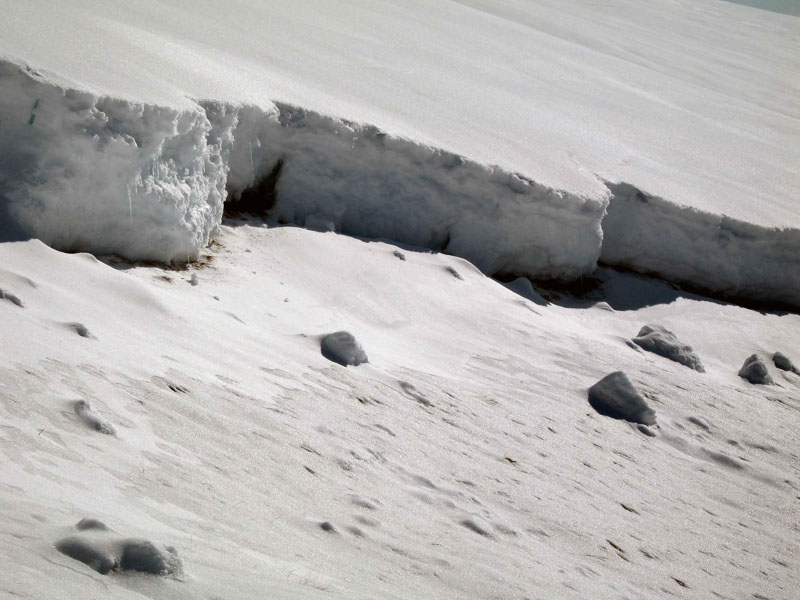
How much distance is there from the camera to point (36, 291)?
2480 millimetres

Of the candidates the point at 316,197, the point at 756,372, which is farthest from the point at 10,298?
the point at 756,372

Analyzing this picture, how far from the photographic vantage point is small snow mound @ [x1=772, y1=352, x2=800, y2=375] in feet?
15.0

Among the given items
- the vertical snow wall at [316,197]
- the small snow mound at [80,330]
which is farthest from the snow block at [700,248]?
the small snow mound at [80,330]

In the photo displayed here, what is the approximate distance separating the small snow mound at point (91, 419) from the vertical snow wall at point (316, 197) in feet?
3.39

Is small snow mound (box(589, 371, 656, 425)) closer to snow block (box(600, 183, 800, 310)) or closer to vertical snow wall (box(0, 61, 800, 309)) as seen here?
vertical snow wall (box(0, 61, 800, 309))

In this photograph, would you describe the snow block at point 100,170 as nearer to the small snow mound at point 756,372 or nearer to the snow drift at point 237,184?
the snow drift at point 237,184

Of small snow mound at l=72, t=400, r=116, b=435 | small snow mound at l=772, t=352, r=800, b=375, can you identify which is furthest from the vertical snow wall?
small snow mound at l=72, t=400, r=116, b=435

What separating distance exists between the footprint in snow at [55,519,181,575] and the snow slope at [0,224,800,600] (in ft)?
0.06

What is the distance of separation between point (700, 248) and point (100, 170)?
3.40m

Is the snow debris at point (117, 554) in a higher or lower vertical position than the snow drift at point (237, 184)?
lower

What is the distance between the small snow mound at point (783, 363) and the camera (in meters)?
4.58

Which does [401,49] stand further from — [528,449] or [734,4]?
[734,4]

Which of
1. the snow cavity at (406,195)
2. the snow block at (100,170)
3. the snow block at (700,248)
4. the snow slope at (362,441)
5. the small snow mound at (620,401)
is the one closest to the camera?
the snow slope at (362,441)

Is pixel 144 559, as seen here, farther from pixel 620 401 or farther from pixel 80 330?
pixel 620 401
